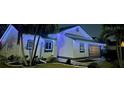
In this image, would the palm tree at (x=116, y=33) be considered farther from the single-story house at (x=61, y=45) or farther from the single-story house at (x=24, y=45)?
the single-story house at (x=24, y=45)

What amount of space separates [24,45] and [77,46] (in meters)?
0.67

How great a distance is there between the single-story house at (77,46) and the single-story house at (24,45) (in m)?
0.10

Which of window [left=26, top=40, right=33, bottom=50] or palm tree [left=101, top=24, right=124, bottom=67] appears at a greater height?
palm tree [left=101, top=24, right=124, bottom=67]

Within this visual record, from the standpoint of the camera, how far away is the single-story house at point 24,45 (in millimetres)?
3156

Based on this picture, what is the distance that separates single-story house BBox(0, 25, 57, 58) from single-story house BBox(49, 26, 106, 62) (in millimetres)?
101

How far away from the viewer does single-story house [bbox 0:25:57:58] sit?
316 cm

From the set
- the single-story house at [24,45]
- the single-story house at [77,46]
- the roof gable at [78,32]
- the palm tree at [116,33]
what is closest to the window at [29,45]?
the single-story house at [24,45]

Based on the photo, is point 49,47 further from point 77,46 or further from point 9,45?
point 9,45

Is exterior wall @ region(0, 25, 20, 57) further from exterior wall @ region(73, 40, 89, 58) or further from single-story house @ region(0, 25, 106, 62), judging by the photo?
exterior wall @ region(73, 40, 89, 58)

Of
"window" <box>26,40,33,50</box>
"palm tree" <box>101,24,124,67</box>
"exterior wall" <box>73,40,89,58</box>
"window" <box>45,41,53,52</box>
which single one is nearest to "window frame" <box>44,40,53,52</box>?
"window" <box>45,41,53,52</box>
